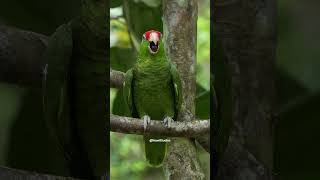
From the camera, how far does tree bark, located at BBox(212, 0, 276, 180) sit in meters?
1.29

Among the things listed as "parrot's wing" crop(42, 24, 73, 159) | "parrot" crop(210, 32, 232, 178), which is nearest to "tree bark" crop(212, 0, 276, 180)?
"parrot" crop(210, 32, 232, 178)

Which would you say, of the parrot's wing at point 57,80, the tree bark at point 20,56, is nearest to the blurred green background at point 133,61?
the parrot's wing at point 57,80

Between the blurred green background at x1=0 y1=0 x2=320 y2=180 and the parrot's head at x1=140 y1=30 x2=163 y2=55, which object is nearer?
the blurred green background at x1=0 y1=0 x2=320 y2=180

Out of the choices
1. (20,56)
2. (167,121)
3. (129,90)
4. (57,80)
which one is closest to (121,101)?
(129,90)

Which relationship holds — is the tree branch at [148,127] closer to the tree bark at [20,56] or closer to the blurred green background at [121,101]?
the blurred green background at [121,101]

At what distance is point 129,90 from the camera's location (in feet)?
5.06

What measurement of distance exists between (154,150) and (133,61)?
0.27 m

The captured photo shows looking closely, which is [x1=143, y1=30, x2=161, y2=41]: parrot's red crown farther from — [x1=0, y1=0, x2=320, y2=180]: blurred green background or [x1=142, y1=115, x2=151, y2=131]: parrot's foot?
[x1=142, y1=115, x2=151, y2=131]: parrot's foot

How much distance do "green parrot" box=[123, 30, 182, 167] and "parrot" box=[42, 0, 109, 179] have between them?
0.09m

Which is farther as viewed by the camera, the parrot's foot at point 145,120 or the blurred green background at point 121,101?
the parrot's foot at point 145,120

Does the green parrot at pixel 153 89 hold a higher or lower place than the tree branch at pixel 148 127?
higher

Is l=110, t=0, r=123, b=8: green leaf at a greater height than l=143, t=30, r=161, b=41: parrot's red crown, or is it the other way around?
l=110, t=0, r=123, b=8: green leaf

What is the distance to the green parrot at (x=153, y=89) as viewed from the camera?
1484 millimetres

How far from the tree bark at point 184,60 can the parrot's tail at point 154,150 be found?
0.08 feet
